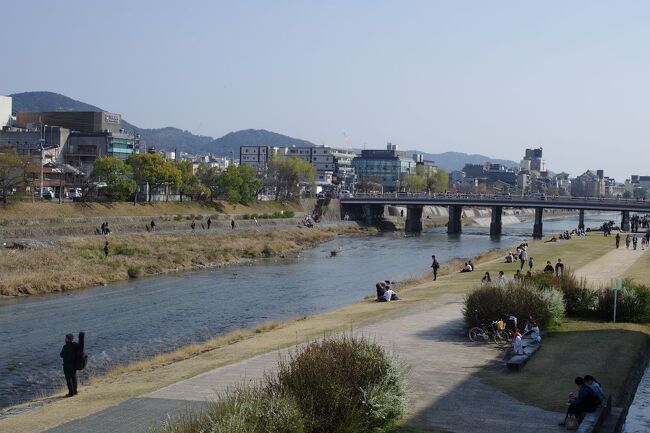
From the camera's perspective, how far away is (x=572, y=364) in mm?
19516

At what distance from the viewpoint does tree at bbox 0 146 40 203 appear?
56156 millimetres

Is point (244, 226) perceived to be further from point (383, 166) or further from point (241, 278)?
point (383, 166)

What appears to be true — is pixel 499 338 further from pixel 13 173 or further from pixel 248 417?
pixel 13 173

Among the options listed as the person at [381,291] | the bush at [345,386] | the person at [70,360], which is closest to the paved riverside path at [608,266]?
the person at [381,291]

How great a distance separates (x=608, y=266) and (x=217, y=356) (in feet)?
107

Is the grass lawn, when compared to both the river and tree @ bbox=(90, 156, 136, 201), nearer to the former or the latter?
the river

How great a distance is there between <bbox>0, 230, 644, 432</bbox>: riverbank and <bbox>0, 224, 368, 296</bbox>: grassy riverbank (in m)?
15.0

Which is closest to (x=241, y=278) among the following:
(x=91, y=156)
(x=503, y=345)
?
(x=503, y=345)

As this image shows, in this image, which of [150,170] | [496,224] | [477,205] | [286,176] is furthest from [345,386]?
[286,176]

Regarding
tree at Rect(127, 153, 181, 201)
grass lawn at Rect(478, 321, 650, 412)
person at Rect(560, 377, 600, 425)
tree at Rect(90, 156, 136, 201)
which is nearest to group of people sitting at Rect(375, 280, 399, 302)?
grass lawn at Rect(478, 321, 650, 412)

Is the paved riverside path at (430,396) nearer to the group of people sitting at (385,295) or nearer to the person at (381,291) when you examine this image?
the group of people sitting at (385,295)

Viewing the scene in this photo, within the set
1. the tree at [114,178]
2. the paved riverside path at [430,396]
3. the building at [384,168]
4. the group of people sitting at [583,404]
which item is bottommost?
the paved riverside path at [430,396]

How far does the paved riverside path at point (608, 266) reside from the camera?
1553 inches

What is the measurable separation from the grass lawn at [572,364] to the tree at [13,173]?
43.3 meters
